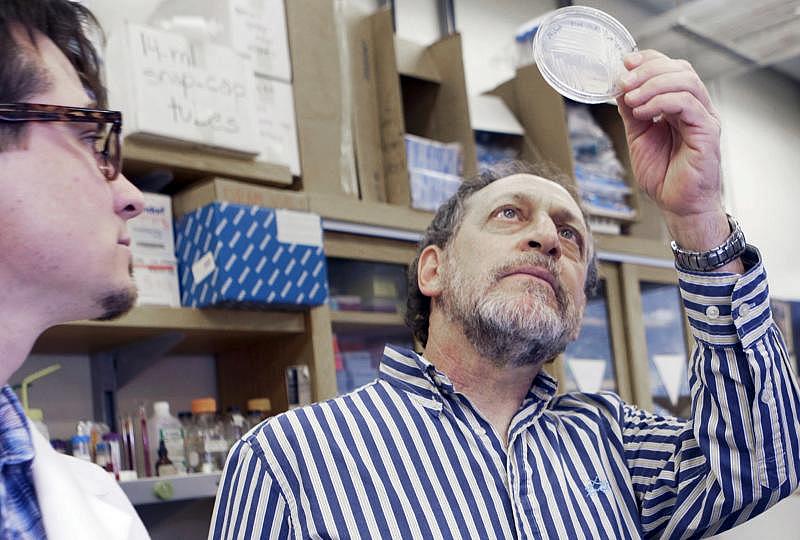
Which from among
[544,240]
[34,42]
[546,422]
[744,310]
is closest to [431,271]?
[544,240]

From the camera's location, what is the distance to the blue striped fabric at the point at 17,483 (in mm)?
886

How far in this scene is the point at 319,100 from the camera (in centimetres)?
241

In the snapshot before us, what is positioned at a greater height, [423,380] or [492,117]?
[492,117]

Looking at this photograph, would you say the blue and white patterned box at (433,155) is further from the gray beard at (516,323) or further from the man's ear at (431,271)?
the gray beard at (516,323)

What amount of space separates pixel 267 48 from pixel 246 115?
25 centimetres

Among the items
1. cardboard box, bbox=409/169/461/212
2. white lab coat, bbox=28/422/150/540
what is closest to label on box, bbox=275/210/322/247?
cardboard box, bbox=409/169/461/212

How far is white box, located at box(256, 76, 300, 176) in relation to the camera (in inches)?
90.0

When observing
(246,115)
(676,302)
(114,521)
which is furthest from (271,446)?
(676,302)

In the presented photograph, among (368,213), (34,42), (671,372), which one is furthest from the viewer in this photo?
(671,372)

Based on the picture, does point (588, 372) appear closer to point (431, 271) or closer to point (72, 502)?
point (431, 271)

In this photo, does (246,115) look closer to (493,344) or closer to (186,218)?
(186,218)

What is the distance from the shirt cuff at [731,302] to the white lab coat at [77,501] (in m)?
0.86

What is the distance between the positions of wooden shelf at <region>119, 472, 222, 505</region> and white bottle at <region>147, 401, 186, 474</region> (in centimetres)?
11

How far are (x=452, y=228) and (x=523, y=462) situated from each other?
50cm
